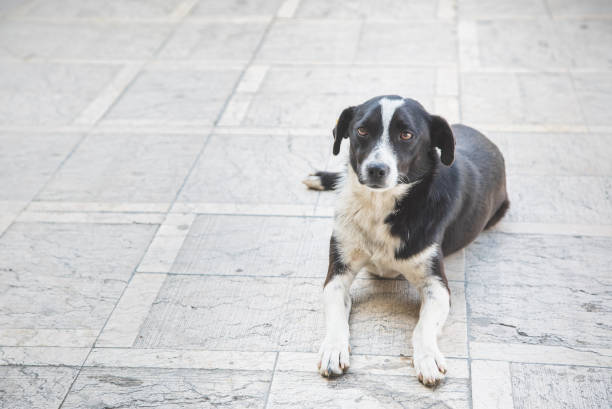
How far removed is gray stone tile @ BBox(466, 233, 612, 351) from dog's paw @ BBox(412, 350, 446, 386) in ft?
1.02

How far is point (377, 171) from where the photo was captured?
2.96m

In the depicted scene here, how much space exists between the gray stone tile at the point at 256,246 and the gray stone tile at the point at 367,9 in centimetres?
375

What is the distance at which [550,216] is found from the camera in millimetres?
4016

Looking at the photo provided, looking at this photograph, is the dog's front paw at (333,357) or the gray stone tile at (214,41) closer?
the dog's front paw at (333,357)

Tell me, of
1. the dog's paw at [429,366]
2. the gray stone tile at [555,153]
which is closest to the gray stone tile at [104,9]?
the gray stone tile at [555,153]

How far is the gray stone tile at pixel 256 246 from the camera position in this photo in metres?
A: 3.71

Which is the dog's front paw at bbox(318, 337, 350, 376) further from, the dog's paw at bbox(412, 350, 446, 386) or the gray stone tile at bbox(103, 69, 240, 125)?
the gray stone tile at bbox(103, 69, 240, 125)

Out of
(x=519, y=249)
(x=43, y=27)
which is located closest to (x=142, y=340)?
(x=519, y=249)

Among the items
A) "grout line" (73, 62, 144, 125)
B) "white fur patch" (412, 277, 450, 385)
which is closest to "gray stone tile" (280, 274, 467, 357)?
"white fur patch" (412, 277, 450, 385)

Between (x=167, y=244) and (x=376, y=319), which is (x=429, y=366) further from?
(x=167, y=244)

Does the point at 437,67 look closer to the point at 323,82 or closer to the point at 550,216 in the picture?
the point at 323,82

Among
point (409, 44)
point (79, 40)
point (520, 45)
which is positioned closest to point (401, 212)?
point (409, 44)

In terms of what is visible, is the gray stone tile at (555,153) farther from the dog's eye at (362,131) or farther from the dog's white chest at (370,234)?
the dog's eye at (362,131)

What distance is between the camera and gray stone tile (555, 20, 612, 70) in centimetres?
590
